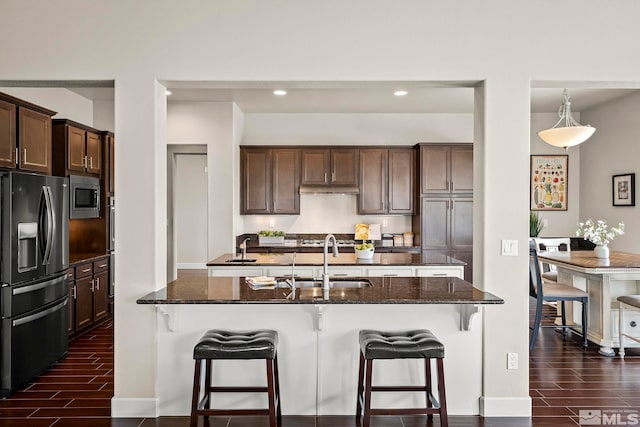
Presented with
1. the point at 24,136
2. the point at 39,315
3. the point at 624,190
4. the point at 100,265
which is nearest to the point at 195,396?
the point at 39,315

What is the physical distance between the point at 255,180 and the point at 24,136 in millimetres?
3078

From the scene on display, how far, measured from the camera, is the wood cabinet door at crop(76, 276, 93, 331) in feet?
16.5

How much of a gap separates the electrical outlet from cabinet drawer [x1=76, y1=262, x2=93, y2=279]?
411 centimetres

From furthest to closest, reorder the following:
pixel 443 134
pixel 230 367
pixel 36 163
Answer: pixel 443 134 → pixel 36 163 → pixel 230 367

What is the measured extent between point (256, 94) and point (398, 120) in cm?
225

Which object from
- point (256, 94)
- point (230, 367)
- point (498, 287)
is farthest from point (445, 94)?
point (230, 367)

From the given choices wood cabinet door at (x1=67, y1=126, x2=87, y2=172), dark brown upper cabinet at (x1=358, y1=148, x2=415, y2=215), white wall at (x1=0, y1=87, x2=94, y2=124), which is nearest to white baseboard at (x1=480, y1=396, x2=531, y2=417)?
dark brown upper cabinet at (x1=358, y1=148, x2=415, y2=215)

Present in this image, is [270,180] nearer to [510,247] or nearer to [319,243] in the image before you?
[319,243]

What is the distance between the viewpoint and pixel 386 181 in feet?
22.4

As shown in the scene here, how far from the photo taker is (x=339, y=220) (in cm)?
722

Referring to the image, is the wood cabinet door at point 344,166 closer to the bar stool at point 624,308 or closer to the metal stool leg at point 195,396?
the bar stool at point 624,308

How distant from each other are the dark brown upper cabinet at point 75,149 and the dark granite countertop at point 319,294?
2.51 metres

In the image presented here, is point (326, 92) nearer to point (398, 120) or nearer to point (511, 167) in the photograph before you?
point (398, 120)

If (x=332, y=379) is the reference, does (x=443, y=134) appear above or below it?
above
